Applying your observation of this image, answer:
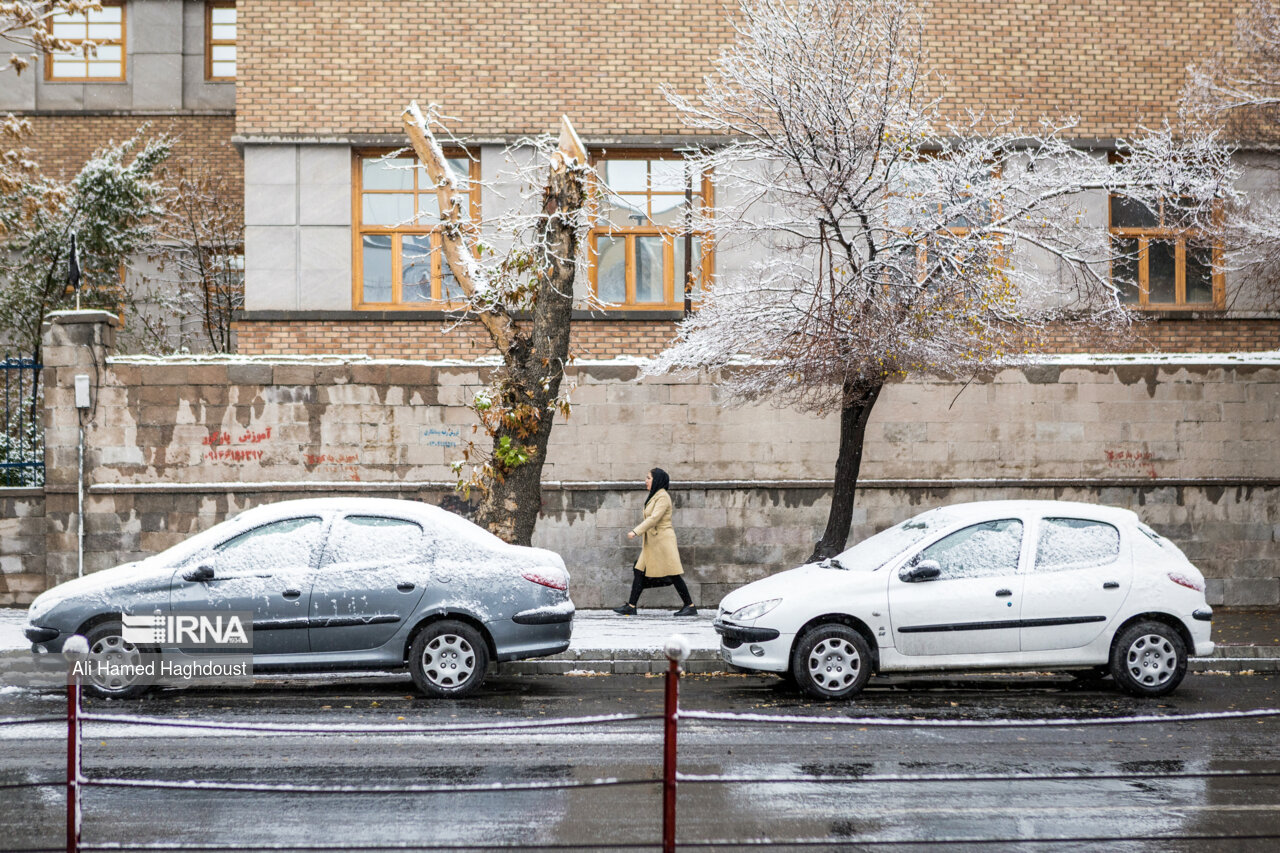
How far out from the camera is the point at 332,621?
30.8 feet

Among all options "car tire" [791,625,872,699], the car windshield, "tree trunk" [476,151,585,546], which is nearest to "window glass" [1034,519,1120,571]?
the car windshield

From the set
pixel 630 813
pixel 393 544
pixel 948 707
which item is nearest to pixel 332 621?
pixel 393 544

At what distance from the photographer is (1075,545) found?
991 centimetres

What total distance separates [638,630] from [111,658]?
535 cm

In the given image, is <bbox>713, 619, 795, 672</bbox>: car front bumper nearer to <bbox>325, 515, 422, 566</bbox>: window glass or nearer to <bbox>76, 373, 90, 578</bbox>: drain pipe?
<bbox>325, 515, 422, 566</bbox>: window glass

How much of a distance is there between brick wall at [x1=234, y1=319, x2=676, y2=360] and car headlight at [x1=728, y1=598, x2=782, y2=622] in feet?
27.2

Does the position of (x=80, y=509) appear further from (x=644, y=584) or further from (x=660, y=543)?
(x=660, y=543)

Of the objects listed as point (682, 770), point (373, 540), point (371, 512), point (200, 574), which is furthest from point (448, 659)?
→ point (682, 770)

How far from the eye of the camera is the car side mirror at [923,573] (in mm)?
9523

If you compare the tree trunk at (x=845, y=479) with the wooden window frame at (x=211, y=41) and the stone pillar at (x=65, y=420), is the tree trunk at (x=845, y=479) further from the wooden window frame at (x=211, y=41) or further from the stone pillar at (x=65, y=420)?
the wooden window frame at (x=211, y=41)

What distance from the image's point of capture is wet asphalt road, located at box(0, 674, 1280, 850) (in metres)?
5.93

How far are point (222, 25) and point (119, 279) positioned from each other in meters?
5.59

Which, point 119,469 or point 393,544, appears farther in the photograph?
point 119,469

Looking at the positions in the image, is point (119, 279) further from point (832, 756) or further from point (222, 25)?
point (832, 756)
